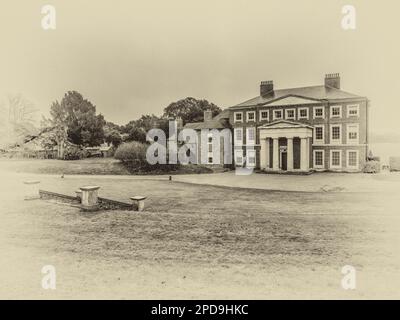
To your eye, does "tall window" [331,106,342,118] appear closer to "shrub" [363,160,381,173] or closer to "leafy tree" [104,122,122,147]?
"shrub" [363,160,381,173]

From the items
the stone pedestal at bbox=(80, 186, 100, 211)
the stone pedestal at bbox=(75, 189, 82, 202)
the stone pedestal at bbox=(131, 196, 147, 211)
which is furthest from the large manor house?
the stone pedestal at bbox=(75, 189, 82, 202)

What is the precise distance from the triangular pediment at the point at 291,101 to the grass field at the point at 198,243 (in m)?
1.63

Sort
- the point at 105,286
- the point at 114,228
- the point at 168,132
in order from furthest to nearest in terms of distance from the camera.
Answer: the point at 168,132 → the point at 114,228 → the point at 105,286

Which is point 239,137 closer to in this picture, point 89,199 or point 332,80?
point 332,80

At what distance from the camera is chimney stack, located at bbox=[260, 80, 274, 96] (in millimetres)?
5246

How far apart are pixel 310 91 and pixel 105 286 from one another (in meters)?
4.48

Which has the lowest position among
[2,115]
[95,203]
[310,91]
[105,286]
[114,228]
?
[105,286]

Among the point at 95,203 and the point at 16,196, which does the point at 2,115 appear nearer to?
the point at 16,196

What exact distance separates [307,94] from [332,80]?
1.63 ft

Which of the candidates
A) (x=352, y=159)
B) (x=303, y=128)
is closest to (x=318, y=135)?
(x=303, y=128)

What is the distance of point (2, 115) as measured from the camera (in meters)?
5.32

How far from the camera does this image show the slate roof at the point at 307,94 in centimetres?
489

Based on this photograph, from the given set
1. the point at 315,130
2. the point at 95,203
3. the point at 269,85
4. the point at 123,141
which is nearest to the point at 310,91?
the point at 269,85

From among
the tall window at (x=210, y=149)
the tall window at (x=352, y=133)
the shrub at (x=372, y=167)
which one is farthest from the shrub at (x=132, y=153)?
the shrub at (x=372, y=167)
